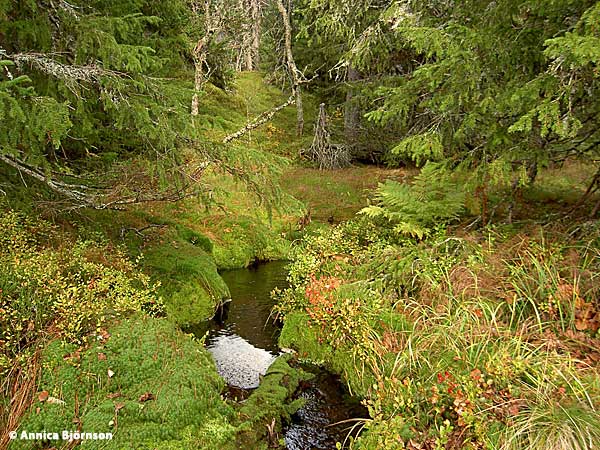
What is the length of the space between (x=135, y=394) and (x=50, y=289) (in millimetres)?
1620

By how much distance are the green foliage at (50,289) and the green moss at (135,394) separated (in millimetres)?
309

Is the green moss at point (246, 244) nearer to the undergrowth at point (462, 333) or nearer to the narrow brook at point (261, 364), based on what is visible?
the narrow brook at point (261, 364)

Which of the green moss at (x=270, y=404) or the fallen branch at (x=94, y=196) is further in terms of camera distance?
the fallen branch at (x=94, y=196)

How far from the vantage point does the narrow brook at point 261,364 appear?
16.6 ft

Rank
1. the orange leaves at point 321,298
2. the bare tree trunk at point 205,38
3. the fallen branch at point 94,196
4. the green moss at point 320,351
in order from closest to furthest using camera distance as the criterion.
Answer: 1. the fallen branch at point 94,196
2. the green moss at point 320,351
3. the orange leaves at point 321,298
4. the bare tree trunk at point 205,38

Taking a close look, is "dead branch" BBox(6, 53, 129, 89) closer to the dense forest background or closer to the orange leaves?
the dense forest background

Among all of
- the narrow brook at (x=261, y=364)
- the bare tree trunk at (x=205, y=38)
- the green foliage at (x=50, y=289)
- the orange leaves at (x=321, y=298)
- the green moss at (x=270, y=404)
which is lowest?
the narrow brook at (x=261, y=364)

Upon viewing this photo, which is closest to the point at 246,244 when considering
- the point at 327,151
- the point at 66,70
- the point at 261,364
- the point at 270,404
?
the point at 261,364

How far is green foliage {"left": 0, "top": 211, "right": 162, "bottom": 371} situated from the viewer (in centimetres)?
481

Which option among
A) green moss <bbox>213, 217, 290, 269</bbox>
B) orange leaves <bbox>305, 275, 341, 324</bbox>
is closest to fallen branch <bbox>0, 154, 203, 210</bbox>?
orange leaves <bbox>305, 275, 341, 324</bbox>

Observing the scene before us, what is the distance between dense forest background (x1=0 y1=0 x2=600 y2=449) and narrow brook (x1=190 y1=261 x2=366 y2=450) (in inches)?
10.9

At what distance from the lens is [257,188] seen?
6.02m

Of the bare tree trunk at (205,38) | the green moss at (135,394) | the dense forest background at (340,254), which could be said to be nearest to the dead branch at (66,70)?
the dense forest background at (340,254)

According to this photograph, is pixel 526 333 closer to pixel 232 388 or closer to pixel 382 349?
pixel 382 349
